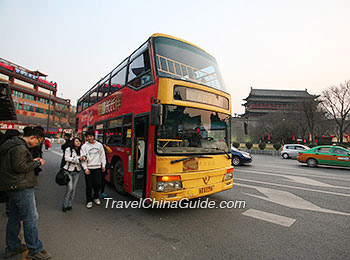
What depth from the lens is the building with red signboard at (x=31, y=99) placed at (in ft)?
142

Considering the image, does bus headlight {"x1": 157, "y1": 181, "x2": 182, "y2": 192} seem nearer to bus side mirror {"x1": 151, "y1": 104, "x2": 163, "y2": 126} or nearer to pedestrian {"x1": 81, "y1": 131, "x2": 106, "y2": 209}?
bus side mirror {"x1": 151, "y1": 104, "x2": 163, "y2": 126}

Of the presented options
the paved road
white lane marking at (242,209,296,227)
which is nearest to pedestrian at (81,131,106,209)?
the paved road

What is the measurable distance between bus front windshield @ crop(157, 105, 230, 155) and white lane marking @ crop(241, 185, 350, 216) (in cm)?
212

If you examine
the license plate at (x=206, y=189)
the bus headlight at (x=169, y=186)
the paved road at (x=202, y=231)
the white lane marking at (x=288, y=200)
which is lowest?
the white lane marking at (x=288, y=200)

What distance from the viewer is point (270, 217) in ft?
13.6

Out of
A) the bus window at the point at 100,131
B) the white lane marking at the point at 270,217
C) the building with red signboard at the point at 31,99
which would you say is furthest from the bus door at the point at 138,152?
the building with red signboard at the point at 31,99

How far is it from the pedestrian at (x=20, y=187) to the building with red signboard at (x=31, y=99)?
147 feet

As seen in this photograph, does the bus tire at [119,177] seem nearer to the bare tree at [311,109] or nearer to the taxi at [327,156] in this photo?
the taxi at [327,156]

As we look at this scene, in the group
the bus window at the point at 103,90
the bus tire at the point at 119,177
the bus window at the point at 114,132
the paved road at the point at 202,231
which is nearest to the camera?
the paved road at the point at 202,231

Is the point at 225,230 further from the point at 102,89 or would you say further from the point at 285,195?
the point at 102,89

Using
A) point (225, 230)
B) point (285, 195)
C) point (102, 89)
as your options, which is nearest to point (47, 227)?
point (225, 230)

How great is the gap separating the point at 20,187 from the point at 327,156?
15.0 metres

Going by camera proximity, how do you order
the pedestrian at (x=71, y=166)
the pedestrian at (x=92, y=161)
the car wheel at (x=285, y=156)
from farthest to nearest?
the car wheel at (x=285, y=156)
the pedestrian at (x=92, y=161)
the pedestrian at (x=71, y=166)

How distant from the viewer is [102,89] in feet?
25.5
